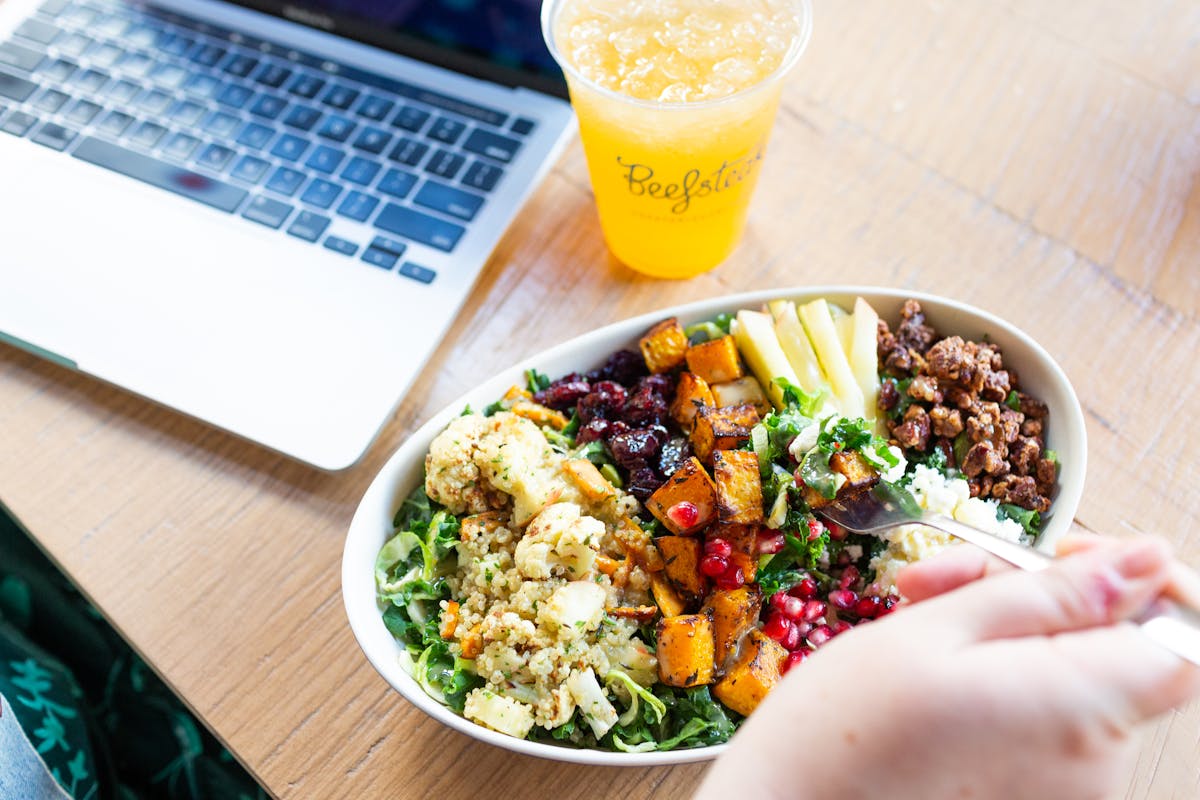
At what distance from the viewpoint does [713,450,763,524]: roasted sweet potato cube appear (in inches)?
37.4

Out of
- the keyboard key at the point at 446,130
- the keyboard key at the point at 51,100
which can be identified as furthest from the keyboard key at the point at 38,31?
the keyboard key at the point at 446,130

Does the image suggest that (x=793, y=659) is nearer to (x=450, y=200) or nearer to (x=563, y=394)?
(x=563, y=394)

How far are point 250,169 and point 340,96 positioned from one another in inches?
7.1

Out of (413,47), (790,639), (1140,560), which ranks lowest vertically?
(790,639)

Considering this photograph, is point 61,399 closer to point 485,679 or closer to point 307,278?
point 307,278

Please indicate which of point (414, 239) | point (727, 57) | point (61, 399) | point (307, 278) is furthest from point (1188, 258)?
point (61, 399)

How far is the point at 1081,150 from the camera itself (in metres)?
1.37

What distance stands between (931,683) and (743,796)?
15 cm

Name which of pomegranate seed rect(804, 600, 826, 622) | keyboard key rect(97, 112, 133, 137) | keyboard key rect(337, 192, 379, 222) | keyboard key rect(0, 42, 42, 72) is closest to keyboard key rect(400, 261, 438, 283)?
keyboard key rect(337, 192, 379, 222)

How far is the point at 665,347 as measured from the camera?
1.10m

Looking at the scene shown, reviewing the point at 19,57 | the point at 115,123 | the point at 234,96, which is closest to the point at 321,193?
the point at 234,96

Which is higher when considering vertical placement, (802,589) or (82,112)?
(82,112)

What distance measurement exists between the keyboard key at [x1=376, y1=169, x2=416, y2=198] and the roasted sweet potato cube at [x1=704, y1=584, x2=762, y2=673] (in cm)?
73

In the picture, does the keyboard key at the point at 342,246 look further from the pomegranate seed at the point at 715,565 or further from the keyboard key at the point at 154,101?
the pomegranate seed at the point at 715,565
